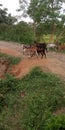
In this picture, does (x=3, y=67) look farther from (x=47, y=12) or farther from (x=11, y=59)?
(x=47, y=12)

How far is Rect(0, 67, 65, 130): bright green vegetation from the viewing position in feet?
39.5

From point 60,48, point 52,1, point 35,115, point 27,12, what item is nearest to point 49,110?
point 35,115

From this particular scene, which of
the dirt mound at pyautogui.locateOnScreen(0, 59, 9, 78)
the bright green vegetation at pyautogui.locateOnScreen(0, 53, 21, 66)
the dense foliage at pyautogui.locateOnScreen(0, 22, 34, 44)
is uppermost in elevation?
the bright green vegetation at pyautogui.locateOnScreen(0, 53, 21, 66)

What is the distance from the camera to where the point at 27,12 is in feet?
107

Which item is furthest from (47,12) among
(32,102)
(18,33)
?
(32,102)

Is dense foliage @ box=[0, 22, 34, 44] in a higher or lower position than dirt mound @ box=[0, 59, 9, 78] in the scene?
lower

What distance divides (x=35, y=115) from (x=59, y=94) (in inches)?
56.7

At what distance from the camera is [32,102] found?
43.9ft

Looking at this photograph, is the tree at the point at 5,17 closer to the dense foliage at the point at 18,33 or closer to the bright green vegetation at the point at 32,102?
the dense foliage at the point at 18,33

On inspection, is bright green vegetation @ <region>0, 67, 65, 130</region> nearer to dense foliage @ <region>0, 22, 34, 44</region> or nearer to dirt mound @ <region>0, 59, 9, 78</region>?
dirt mound @ <region>0, 59, 9, 78</region>

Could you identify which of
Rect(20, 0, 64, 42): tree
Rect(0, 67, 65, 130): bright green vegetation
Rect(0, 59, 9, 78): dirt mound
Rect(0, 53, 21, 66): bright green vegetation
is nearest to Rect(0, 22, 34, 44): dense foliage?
Rect(20, 0, 64, 42): tree

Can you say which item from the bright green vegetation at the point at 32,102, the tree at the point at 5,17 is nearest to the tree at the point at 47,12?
the tree at the point at 5,17

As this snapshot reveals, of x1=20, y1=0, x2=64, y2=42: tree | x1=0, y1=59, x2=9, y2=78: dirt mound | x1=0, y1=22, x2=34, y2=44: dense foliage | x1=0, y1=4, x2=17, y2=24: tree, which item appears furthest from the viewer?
x1=0, y1=4, x2=17, y2=24: tree

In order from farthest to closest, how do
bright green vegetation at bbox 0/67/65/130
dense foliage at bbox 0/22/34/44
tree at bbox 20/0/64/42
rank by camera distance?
dense foliage at bbox 0/22/34/44, tree at bbox 20/0/64/42, bright green vegetation at bbox 0/67/65/130
